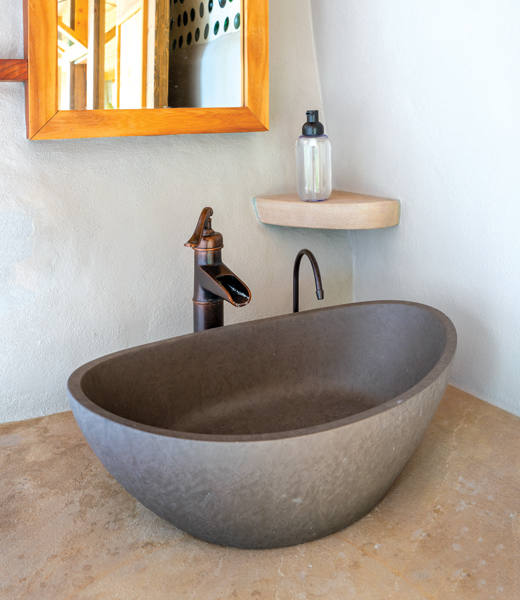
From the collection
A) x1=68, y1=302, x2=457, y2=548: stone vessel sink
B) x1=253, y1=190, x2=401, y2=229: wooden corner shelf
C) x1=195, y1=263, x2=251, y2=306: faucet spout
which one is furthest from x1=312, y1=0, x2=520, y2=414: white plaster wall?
x1=195, y1=263, x2=251, y2=306: faucet spout

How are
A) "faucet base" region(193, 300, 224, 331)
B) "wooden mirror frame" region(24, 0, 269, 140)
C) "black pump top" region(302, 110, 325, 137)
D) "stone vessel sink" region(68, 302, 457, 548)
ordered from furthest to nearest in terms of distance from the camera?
"black pump top" region(302, 110, 325, 137) → "faucet base" region(193, 300, 224, 331) → "wooden mirror frame" region(24, 0, 269, 140) → "stone vessel sink" region(68, 302, 457, 548)

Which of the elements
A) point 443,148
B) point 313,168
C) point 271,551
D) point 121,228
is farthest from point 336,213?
point 271,551

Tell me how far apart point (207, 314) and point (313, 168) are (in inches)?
17.2

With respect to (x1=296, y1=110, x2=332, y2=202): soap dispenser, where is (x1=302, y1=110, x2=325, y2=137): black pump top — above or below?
above

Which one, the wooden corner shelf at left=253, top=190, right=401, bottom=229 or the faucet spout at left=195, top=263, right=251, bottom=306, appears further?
the wooden corner shelf at left=253, top=190, right=401, bottom=229

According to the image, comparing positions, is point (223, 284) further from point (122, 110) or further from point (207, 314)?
point (122, 110)

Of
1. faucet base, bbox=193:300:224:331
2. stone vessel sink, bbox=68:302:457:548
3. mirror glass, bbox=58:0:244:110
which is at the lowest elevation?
stone vessel sink, bbox=68:302:457:548

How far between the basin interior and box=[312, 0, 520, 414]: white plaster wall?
17 centimetres

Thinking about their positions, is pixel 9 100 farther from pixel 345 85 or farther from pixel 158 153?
pixel 345 85

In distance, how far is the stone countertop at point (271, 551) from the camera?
2.52 feet

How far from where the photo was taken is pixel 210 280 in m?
1.12

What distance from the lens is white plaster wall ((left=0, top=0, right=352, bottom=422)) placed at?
3.77ft

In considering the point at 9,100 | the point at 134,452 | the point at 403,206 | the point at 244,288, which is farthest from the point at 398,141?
the point at 134,452

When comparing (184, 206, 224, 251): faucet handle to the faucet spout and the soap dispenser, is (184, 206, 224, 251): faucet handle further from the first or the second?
the soap dispenser
